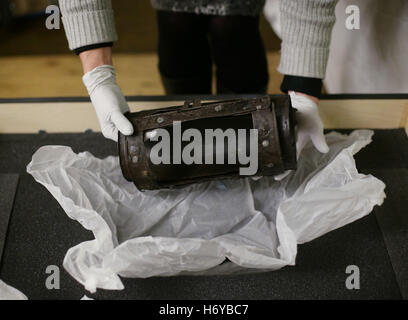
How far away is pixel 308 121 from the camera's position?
1.98 feet

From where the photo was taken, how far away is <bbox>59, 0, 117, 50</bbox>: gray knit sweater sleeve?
1.94 ft

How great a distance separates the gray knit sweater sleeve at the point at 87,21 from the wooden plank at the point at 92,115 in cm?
15

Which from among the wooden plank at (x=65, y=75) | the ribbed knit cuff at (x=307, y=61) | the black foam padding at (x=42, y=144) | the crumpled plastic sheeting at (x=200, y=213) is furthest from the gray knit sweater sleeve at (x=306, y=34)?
the wooden plank at (x=65, y=75)

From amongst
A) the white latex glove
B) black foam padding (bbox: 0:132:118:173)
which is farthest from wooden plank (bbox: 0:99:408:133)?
the white latex glove

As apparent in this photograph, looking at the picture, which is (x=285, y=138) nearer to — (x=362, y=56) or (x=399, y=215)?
(x=399, y=215)

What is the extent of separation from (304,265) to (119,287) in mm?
239

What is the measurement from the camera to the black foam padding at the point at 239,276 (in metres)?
0.53

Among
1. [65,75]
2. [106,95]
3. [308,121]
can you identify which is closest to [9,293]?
[106,95]

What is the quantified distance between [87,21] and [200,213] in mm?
308

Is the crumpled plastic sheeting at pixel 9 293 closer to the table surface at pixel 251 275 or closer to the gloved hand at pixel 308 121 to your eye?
the table surface at pixel 251 275

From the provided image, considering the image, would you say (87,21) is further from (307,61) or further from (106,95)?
(307,61)

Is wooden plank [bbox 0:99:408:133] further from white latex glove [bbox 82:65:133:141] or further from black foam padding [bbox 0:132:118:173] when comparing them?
white latex glove [bbox 82:65:133:141]

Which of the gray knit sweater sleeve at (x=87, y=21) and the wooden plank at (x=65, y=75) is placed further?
the wooden plank at (x=65, y=75)

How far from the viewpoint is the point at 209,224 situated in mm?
601
